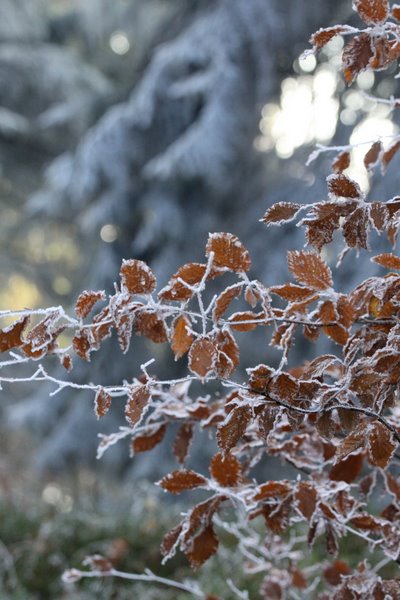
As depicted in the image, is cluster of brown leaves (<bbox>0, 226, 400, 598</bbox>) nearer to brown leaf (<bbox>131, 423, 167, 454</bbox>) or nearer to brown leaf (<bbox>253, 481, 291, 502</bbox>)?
brown leaf (<bbox>253, 481, 291, 502</bbox>)

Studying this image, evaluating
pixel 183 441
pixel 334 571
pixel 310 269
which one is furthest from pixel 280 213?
pixel 334 571

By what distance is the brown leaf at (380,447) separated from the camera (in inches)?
37.7

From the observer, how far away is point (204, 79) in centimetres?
512

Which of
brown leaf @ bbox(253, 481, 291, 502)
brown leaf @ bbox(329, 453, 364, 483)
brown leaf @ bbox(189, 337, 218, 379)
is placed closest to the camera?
brown leaf @ bbox(189, 337, 218, 379)

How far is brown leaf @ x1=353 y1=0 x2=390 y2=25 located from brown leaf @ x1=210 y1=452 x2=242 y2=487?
841 mm

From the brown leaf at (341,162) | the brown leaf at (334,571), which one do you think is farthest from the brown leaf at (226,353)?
Answer: the brown leaf at (334,571)

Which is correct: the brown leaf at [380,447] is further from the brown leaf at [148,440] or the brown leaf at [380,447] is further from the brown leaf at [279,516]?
the brown leaf at [148,440]

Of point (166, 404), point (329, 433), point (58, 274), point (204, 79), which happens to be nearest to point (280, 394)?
point (329, 433)

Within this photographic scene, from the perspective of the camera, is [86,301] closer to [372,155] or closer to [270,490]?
[270,490]

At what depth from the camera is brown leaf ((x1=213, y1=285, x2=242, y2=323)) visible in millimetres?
1007

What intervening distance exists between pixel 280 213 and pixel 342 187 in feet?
0.34

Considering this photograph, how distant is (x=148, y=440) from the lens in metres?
1.44

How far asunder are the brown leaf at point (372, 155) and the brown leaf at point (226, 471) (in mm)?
681

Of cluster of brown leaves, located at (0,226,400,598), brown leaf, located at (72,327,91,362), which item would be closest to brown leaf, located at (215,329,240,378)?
cluster of brown leaves, located at (0,226,400,598)
